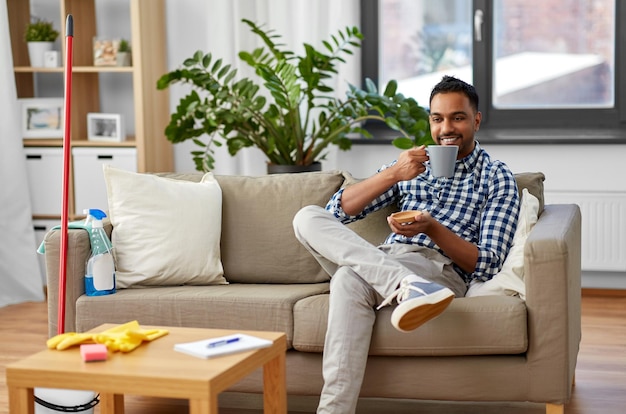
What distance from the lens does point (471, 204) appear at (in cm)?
298

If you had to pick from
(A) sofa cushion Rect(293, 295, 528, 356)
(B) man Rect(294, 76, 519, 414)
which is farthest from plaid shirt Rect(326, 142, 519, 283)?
(A) sofa cushion Rect(293, 295, 528, 356)

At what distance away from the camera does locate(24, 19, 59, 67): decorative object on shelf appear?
472cm

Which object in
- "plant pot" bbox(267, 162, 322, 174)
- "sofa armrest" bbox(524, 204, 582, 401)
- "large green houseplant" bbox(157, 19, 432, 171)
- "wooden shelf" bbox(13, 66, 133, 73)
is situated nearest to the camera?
"sofa armrest" bbox(524, 204, 582, 401)

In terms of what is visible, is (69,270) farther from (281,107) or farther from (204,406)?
(281,107)

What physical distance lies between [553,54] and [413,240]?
216 cm

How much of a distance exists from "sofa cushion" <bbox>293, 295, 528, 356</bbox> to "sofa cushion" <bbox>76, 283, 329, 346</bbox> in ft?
0.99

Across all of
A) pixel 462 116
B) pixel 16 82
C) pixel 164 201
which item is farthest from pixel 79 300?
pixel 16 82

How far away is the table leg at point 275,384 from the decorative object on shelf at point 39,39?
289cm

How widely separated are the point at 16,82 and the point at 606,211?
9.85 feet

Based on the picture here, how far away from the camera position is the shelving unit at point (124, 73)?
15.1 feet

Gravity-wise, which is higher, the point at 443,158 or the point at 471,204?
the point at 443,158

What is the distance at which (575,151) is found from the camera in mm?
4547

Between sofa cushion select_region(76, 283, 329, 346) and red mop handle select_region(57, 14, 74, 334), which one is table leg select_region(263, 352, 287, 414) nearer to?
sofa cushion select_region(76, 283, 329, 346)

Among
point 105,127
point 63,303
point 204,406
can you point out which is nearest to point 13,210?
point 105,127
